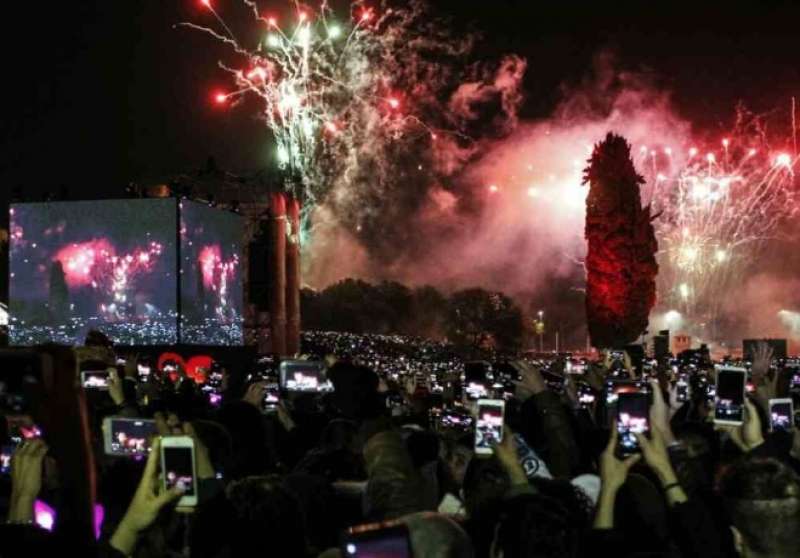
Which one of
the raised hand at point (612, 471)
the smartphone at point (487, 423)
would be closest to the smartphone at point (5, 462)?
the smartphone at point (487, 423)

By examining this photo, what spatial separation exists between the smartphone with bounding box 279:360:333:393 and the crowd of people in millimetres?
2869

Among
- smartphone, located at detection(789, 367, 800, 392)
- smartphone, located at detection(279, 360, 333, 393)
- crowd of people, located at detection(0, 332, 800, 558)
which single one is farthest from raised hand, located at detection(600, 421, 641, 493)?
smartphone, located at detection(789, 367, 800, 392)

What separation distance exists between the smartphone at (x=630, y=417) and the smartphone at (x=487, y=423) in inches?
30.3

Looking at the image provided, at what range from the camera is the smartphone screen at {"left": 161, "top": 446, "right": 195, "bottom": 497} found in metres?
5.49

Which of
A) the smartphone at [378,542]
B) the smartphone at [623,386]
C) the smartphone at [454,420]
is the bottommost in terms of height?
the smartphone at [454,420]

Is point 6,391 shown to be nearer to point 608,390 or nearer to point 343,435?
point 343,435

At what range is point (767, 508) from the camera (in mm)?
3486

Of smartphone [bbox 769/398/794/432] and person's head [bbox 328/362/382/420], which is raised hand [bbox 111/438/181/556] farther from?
smartphone [bbox 769/398/794/432]

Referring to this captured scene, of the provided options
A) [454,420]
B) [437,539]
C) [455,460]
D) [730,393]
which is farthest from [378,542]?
[454,420]

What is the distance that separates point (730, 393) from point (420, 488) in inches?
193

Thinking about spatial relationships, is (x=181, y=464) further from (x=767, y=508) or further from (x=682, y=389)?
(x=682, y=389)

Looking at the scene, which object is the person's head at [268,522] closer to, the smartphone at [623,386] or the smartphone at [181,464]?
the smartphone at [181,464]

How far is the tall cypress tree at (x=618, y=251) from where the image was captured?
44094 millimetres

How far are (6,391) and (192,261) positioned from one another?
32.2 m
